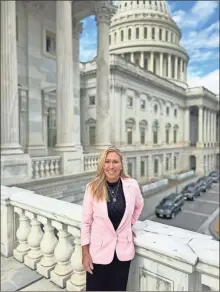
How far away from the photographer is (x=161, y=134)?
4688 centimetres

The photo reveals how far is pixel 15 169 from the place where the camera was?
29.7ft

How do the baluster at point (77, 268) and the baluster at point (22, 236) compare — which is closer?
the baluster at point (77, 268)

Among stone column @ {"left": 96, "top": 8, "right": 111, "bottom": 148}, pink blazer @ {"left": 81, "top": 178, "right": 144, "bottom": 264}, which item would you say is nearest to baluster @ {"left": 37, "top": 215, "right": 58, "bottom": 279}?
pink blazer @ {"left": 81, "top": 178, "right": 144, "bottom": 264}

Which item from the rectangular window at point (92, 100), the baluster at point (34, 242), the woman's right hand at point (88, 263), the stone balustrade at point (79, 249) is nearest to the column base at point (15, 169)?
the stone balustrade at point (79, 249)

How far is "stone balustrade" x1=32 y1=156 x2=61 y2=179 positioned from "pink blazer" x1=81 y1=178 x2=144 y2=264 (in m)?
7.75

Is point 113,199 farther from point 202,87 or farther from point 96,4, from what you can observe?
point 202,87

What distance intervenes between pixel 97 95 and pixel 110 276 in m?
12.0

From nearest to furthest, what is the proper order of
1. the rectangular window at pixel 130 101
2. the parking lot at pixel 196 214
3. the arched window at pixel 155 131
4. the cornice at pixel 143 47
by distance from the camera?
the parking lot at pixel 196 214, the rectangular window at pixel 130 101, the arched window at pixel 155 131, the cornice at pixel 143 47

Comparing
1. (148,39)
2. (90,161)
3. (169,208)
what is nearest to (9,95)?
(90,161)

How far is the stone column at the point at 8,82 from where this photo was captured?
9023 mm

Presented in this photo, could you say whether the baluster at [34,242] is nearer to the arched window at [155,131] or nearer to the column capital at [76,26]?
the column capital at [76,26]

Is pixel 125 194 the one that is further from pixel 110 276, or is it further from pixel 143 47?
pixel 143 47

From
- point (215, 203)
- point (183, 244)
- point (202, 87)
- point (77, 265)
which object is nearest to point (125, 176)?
point (183, 244)

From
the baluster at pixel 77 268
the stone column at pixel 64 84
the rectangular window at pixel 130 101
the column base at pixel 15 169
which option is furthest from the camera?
the rectangular window at pixel 130 101
